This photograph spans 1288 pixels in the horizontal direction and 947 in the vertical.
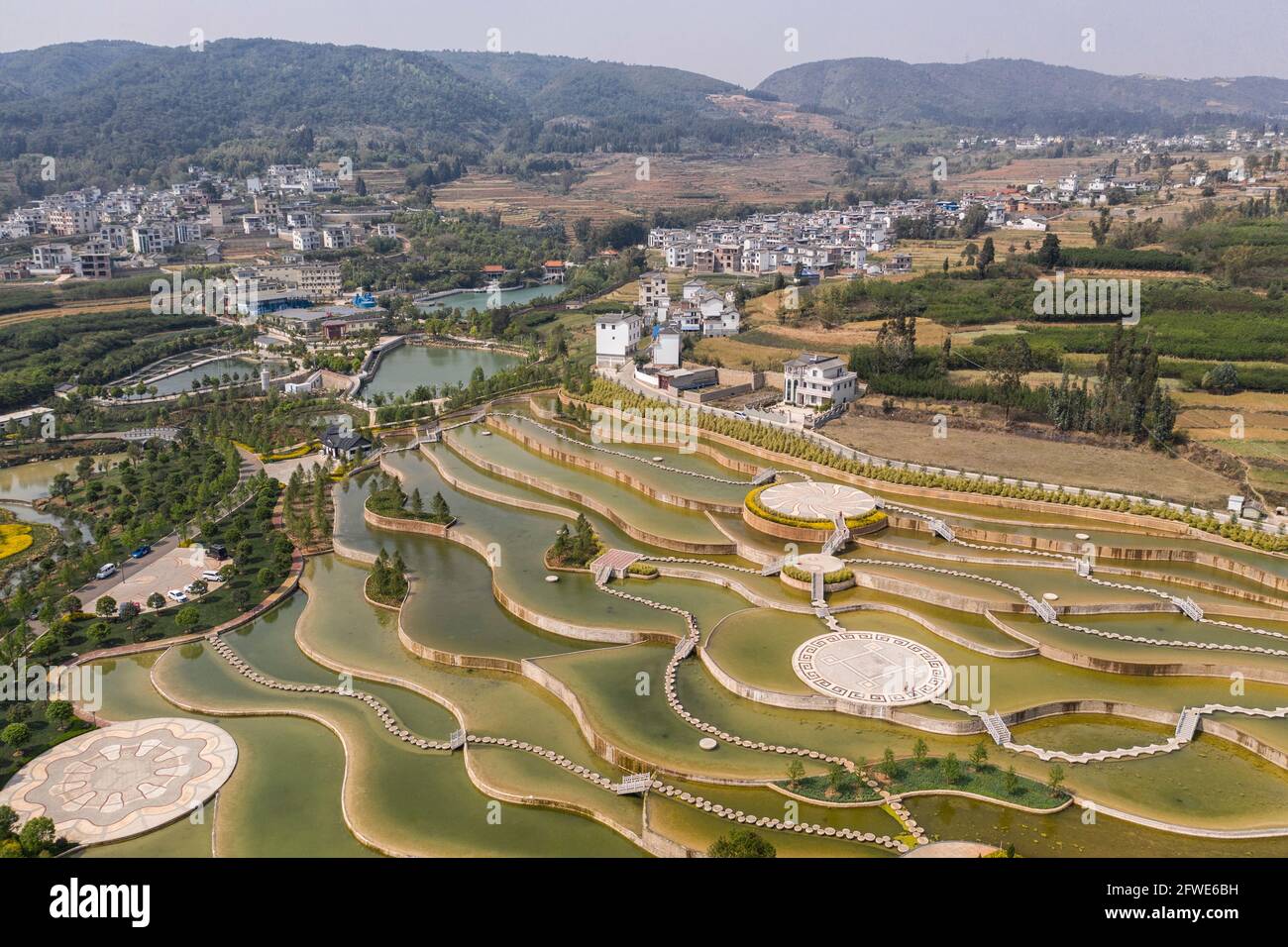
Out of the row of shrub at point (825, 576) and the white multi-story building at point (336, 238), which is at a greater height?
the white multi-story building at point (336, 238)

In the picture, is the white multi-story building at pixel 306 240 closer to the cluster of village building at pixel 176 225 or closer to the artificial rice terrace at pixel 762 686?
the cluster of village building at pixel 176 225

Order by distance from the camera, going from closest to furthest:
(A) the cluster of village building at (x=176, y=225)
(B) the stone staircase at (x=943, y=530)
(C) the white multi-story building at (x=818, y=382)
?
(B) the stone staircase at (x=943, y=530) < (C) the white multi-story building at (x=818, y=382) < (A) the cluster of village building at (x=176, y=225)

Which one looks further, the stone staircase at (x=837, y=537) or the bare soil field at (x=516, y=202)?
the bare soil field at (x=516, y=202)

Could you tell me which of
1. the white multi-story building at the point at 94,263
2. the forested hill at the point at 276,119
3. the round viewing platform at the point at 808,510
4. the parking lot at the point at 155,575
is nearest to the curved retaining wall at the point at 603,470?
the round viewing platform at the point at 808,510

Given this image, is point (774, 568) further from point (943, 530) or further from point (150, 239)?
point (150, 239)

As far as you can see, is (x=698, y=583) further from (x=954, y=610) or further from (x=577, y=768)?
(x=577, y=768)

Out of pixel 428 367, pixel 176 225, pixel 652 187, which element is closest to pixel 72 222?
pixel 176 225
